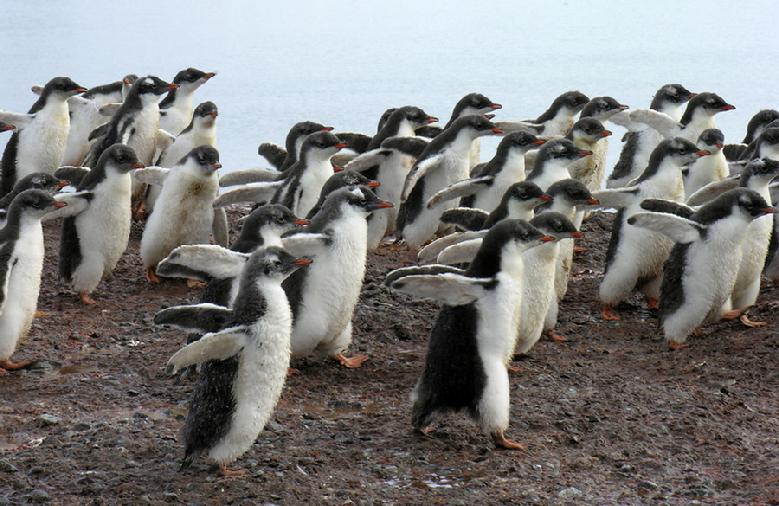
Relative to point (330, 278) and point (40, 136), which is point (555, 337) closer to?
point (330, 278)

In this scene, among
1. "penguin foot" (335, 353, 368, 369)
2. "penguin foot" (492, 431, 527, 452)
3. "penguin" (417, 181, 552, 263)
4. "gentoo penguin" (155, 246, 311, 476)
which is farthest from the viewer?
"penguin" (417, 181, 552, 263)

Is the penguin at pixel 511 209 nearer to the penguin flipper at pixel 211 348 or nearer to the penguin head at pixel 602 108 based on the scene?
the penguin flipper at pixel 211 348

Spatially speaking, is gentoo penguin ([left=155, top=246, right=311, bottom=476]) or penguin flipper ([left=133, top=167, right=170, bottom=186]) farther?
penguin flipper ([left=133, top=167, right=170, bottom=186])

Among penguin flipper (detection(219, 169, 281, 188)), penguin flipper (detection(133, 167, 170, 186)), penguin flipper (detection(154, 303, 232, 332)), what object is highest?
penguin flipper (detection(154, 303, 232, 332))

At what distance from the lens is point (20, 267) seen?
16.5ft

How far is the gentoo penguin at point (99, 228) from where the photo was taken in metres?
6.05

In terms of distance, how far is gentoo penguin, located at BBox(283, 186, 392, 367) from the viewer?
16.0ft

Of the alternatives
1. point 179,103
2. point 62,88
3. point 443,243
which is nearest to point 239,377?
point 443,243

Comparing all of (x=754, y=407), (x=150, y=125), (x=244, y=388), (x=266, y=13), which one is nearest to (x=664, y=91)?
(x=150, y=125)

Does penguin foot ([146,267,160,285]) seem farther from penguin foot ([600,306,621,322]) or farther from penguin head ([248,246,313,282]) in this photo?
penguin head ([248,246,313,282])

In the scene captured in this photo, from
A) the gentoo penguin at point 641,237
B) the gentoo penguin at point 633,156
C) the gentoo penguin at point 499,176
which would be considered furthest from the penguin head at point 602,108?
the gentoo penguin at point 641,237

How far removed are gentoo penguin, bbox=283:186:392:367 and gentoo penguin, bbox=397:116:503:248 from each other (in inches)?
73.6

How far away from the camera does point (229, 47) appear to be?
14734 millimetres

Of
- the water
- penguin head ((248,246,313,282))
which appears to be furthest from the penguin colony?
the water
